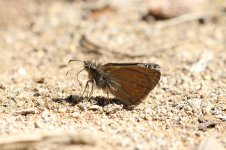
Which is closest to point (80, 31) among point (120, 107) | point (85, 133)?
point (120, 107)

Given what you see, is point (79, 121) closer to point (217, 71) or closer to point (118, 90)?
point (118, 90)

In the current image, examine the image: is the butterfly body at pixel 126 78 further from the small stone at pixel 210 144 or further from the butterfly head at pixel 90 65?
the small stone at pixel 210 144

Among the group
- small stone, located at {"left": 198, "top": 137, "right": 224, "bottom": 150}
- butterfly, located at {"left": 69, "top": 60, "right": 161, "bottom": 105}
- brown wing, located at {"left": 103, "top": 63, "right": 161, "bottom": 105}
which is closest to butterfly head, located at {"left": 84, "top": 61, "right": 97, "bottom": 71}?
butterfly, located at {"left": 69, "top": 60, "right": 161, "bottom": 105}

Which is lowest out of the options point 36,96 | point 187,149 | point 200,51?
point 187,149

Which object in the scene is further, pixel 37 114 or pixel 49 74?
pixel 49 74

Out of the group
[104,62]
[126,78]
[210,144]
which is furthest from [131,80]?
[104,62]

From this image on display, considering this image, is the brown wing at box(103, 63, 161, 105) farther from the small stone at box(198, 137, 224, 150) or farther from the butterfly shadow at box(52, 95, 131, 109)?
the small stone at box(198, 137, 224, 150)

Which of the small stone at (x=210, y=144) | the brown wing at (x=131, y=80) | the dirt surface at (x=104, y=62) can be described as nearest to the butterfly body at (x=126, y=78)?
the brown wing at (x=131, y=80)
